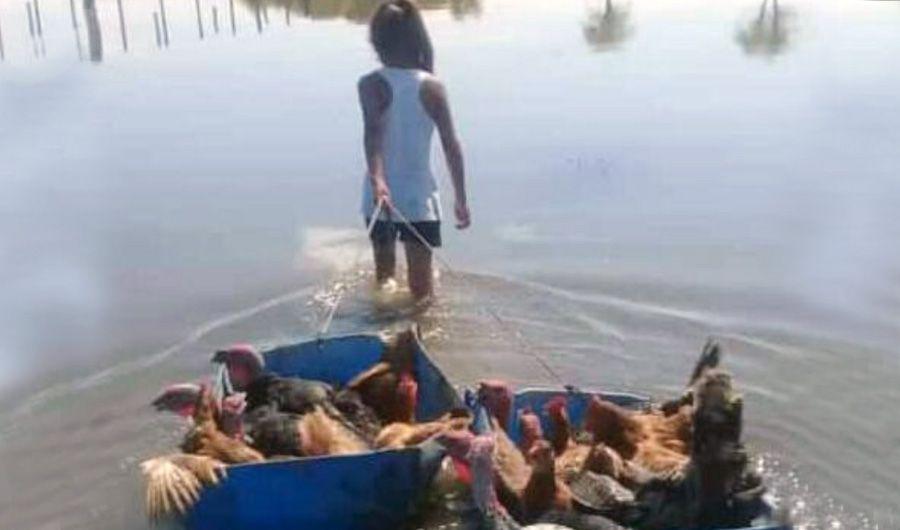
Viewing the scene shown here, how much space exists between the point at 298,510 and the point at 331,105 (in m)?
13.2

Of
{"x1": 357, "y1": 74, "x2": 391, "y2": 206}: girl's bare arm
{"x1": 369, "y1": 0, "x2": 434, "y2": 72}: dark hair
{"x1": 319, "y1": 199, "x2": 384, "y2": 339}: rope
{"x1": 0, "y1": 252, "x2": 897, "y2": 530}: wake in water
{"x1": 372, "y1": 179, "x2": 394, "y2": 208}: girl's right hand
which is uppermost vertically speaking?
{"x1": 369, "y1": 0, "x2": 434, "y2": 72}: dark hair

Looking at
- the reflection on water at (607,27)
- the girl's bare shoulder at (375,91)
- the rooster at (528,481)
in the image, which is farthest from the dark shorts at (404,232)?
the reflection on water at (607,27)

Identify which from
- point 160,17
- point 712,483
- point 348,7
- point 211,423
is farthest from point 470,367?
point 348,7

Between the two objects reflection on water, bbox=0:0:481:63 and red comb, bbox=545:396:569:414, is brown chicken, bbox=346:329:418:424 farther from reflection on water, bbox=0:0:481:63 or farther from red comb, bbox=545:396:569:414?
reflection on water, bbox=0:0:481:63

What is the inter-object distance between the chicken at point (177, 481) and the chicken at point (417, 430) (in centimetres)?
86

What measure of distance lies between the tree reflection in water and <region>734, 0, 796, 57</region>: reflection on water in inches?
242

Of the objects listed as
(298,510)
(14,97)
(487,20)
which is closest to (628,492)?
(298,510)

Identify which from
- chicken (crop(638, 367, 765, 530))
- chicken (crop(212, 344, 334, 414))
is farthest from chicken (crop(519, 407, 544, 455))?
chicken (crop(212, 344, 334, 414))

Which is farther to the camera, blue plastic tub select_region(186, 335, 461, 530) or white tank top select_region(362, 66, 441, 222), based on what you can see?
white tank top select_region(362, 66, 441, 222)

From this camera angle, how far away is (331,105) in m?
19.1

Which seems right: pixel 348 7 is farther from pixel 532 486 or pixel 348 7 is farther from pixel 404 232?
pixel 532 486

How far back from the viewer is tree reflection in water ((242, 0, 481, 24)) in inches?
1183

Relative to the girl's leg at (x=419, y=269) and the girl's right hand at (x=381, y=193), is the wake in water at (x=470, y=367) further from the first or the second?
the girl's right hand at (x=381, y=193)

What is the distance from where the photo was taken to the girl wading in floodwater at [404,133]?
9367 mm
